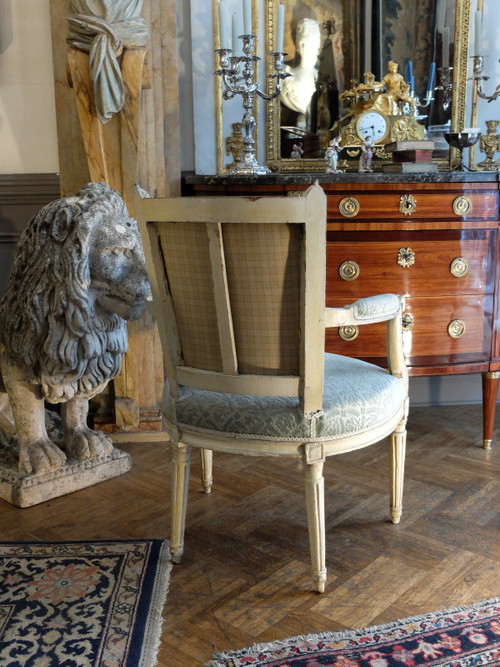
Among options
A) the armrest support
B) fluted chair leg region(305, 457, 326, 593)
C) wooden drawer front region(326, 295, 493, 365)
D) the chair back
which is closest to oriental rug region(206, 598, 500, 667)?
fluted chair leg region(305, 457, 326, 593)

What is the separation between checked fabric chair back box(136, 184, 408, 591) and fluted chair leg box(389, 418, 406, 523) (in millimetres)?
218

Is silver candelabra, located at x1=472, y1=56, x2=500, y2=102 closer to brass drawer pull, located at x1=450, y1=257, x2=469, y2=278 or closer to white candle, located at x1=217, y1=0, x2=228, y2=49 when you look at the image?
brass drawer pull, located at x1=450, y1=257, x2=469, y2=278

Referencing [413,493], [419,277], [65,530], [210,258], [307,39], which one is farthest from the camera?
[307,39]

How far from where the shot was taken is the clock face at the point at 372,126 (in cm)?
338

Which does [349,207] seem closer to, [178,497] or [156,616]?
[178,497]

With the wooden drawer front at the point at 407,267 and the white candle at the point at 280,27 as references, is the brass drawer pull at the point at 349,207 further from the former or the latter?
the white candle at the point at 280,27

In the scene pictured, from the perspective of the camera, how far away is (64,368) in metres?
2.33

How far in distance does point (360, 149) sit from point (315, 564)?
2177 millimetres

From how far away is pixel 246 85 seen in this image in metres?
3.09

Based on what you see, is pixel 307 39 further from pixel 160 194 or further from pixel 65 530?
pixel 65 530

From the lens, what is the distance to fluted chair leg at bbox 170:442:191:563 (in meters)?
2.00

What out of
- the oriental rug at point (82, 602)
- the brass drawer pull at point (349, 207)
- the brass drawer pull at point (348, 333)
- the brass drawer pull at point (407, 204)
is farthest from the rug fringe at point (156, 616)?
the brass drawer pull at point (407, 204)

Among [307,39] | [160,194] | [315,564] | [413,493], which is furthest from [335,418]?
[307,39]

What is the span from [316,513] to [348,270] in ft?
4.12
